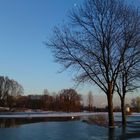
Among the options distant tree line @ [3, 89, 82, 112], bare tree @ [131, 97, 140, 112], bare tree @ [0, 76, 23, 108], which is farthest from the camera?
bare tree @ [0, 76, 23, 108]

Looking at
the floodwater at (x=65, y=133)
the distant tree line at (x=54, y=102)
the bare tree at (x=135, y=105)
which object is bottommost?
the floodwater at (x=65, y=133)

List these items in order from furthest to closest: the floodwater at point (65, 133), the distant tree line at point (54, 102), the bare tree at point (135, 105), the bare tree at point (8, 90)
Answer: the bare tree at point (8, 90) < the distant tree line at point (54, 102) < the bare tree at point (135, 105) < the floodwater at point (65, 133)

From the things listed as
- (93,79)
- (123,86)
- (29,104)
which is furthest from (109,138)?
(29,104)

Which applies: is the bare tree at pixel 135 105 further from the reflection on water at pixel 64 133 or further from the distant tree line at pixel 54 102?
the reflection on water at pixel 64 133

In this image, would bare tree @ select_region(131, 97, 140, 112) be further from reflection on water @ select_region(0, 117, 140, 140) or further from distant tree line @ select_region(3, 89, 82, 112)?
reflection on water @ select_region(0, 117, 140, 140)

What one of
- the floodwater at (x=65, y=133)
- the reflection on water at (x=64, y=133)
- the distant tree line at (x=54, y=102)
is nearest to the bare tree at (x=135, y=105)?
the distant tree line at (x=54, y=102)

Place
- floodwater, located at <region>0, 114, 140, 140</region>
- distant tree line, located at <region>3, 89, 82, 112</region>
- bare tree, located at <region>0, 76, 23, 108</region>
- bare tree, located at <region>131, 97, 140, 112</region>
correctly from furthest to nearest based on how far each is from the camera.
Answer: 1. bare tree, located at <region>0, 76, 23, 108</region>
2. distant tree line, located at <region>3, 89, 82, 112</region>
3. bare tree, located at <region>131, 97, 140, 112</region>
4. floodwater, located at <region>0, 114, 140, 140</region>

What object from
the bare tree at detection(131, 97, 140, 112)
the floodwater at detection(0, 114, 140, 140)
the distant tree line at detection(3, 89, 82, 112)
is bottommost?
the floodwater at detection(0, 114, 140, 140)

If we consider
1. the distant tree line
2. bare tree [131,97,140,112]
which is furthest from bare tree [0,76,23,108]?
bare tree [131,97,140,112]

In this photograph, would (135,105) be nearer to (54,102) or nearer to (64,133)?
(54,102)

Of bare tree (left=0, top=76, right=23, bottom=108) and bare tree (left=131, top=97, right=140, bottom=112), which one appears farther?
bare tree (left=0, top=76, right=23, bottom=108)

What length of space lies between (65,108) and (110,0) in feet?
332

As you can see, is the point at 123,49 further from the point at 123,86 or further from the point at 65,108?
the point at 65,108

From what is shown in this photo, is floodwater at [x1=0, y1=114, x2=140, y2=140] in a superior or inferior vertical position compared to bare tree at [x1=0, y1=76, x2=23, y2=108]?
inferior
